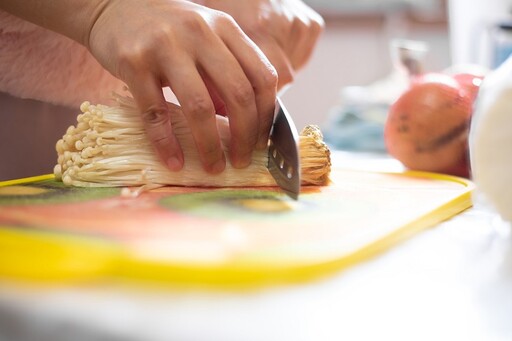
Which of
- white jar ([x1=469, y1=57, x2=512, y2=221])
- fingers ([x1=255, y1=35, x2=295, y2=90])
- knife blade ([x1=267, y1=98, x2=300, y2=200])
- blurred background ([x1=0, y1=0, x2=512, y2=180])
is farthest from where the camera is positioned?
blurred background ([x1=0, y1=0, x2=512, y2=180])

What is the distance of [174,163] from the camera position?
2.35 ft

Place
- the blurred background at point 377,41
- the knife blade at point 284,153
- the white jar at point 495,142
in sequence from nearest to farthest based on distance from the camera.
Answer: the white jar at point 495,142 → the knife blade at point 284,153 → the blurred background at point 377,41

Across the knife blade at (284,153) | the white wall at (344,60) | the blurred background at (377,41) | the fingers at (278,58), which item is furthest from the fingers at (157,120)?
the white wall at (344,60)

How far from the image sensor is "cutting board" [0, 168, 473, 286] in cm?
39

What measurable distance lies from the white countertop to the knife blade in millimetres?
217

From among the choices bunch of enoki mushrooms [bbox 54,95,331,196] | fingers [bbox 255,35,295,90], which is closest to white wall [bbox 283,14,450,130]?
fingers [bbox 255,35,295,90]

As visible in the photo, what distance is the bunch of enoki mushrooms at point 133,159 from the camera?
0.71m

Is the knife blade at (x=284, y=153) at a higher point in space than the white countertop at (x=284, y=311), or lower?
lower

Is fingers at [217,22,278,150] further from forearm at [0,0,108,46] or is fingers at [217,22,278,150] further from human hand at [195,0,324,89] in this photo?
human hand at [195,0,324,89]

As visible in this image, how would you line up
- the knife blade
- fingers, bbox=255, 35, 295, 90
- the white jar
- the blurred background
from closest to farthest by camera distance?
1. the white jar
2. the knife blade
3. fingers, bbox=255, 35, 295, 90
4. the blurred background

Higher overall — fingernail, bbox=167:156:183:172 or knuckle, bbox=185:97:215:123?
knuckle, bbox=185:97:215:123

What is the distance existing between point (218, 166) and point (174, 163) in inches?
1.9

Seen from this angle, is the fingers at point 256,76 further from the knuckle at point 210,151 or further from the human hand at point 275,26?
the human hand at point 275,26

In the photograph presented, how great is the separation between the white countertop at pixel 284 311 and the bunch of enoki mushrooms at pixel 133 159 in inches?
12.7
